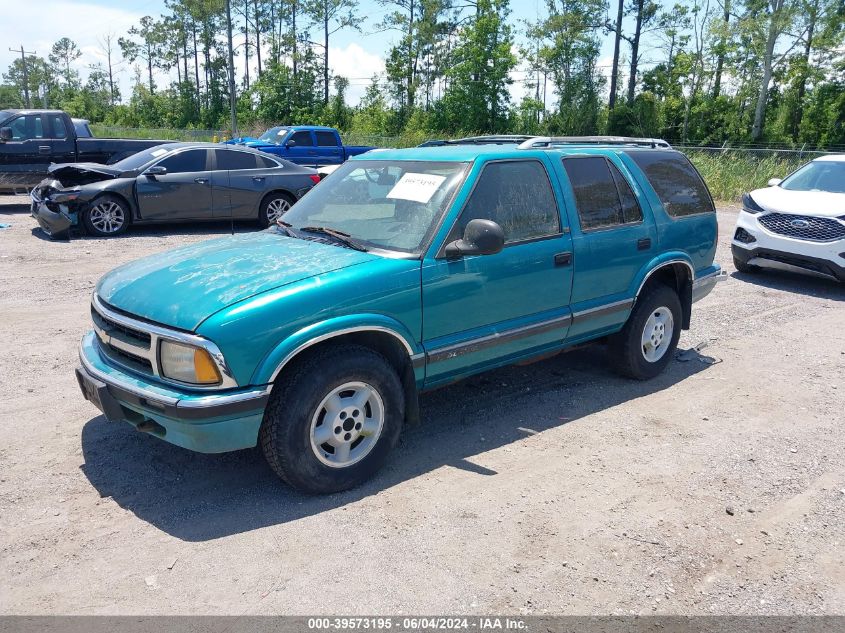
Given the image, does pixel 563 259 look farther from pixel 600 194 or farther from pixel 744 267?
pixel 744 267

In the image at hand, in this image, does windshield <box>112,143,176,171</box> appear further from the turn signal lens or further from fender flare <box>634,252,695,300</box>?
the turn signal lens

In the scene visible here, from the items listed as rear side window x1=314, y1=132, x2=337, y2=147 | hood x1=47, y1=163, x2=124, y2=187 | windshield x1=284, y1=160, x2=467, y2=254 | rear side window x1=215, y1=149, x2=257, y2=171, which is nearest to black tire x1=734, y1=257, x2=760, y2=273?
windshield x1=284, y1=160, x2=467, y2=254

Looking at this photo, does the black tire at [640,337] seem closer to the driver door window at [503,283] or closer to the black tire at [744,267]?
the driver door window at [503,283]

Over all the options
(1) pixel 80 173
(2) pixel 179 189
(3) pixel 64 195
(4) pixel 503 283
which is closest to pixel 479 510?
(4) pixel 503 283

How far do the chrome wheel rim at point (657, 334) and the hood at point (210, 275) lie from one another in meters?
2.72

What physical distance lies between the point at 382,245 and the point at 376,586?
77.2 inches

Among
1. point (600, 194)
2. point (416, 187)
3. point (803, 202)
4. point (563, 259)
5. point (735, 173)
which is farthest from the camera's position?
point (735, 173)

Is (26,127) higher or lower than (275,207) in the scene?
higher

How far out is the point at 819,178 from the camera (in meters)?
10.1

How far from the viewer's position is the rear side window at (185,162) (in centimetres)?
1198

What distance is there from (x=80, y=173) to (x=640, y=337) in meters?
9.91

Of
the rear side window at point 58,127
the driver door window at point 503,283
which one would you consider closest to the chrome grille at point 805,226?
the driver door window at point 503,283

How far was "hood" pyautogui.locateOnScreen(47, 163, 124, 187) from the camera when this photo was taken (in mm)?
11617

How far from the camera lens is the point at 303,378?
3656 millimetres
